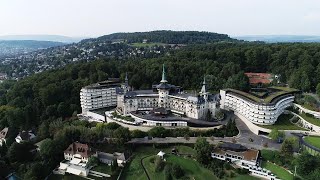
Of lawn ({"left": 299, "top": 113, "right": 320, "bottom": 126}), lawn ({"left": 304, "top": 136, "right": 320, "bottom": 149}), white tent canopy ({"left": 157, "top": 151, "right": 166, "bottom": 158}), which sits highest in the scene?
lawn ({"left": 299, "top": 113, "right": 320, "bottom": 126})

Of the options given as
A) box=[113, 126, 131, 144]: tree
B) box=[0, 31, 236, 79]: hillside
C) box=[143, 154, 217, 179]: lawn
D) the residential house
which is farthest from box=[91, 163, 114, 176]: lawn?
box=[0, 31, 236, 79]: hillside

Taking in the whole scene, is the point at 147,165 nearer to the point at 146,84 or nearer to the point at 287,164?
the point at 287,164

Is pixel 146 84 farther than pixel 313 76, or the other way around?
pixel 146 84

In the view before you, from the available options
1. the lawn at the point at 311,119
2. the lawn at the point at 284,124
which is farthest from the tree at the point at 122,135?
the lawn at the point at 311,119

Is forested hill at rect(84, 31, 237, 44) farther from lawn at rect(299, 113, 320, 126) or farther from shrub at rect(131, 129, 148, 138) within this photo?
shrub at rect(131, 129, 148, 138)

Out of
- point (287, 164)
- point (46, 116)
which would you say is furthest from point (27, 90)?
point (287, 164)
